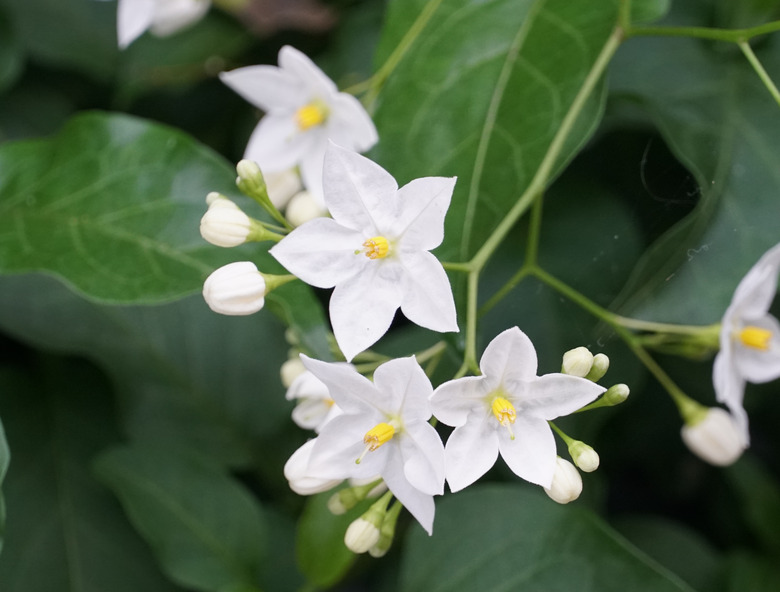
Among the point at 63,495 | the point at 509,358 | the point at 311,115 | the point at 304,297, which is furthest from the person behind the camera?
the point at 63,495

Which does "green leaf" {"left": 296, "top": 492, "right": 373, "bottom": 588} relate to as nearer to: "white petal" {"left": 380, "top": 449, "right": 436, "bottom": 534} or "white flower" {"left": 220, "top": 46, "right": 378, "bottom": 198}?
"white petal" {"left": 380, "top": 449, "right": 436, "bottom": 534}

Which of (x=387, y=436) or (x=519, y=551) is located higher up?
(x=387, y=436)

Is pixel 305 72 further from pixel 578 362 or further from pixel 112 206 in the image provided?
pixel 578 362

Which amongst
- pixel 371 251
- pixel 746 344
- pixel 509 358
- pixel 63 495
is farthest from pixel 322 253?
pixel 63 495

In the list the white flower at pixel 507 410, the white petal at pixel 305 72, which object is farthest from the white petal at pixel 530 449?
the white petal at pixel 305 72

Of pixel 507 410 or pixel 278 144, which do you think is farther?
pixel 278 144

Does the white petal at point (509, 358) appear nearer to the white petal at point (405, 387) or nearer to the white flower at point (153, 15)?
the white petal at point (405, 387)

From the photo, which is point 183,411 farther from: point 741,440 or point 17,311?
point 741,440

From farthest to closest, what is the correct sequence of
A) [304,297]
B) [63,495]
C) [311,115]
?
1. [63,495]
2. [311,115]
3. [304,297]
